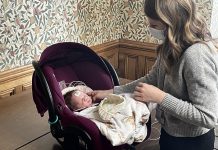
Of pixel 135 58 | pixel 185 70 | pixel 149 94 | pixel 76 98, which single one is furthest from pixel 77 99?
pixel 135 58

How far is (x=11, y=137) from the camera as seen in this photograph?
143 cm

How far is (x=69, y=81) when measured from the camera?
1609mm

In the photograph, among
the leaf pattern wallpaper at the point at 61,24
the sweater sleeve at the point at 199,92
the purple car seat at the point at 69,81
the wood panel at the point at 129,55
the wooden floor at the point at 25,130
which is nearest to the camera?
the sweater sleeve at the point at 199,92

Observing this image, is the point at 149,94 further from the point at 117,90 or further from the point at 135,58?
the point at 135,58

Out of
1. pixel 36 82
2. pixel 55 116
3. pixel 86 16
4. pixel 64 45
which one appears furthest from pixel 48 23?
pixel 55 116

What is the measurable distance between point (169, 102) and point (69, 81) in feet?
2.20

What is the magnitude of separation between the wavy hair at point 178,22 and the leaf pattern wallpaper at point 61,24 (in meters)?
1.14

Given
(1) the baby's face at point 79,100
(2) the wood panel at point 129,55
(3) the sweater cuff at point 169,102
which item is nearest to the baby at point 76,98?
(1) the baby's face at point 79,100

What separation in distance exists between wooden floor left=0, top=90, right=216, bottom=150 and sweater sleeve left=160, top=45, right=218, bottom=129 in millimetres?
362

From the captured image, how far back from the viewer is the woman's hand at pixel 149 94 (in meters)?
1.11

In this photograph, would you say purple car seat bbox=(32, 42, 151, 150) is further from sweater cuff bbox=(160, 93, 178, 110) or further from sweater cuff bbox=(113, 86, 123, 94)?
sweater cuff bbox=(160, 93, 178, 110)

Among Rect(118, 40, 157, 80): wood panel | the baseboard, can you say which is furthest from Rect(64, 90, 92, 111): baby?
Rect(118, 40, 157, 80): wood panel

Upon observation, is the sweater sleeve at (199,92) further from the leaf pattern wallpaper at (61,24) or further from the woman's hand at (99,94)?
the leaf pattern wallpaper at (61,24)

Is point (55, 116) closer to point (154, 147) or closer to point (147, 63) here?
point (154, 147)
